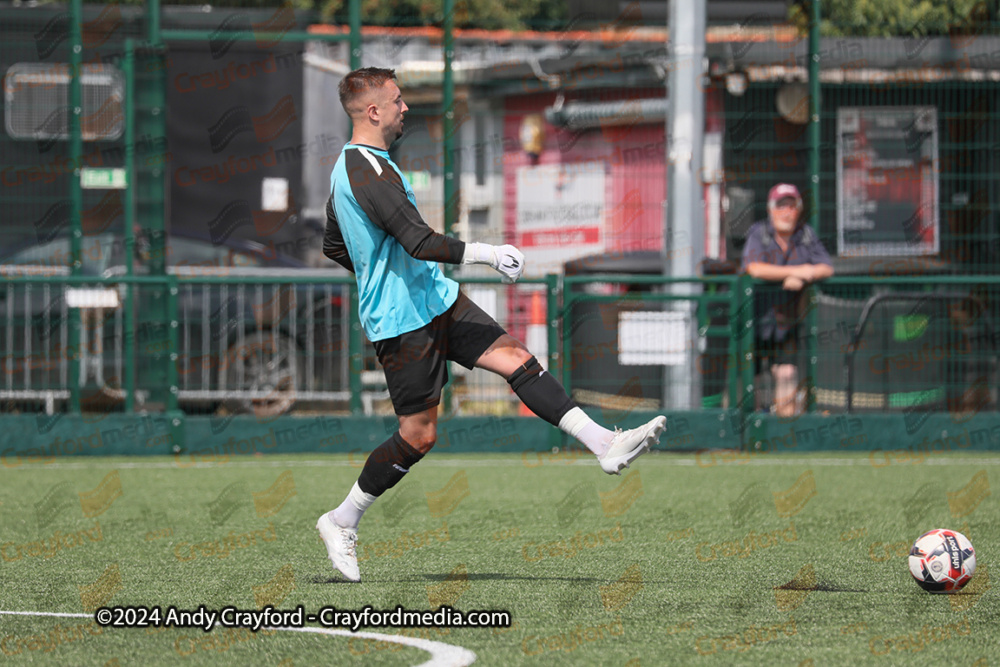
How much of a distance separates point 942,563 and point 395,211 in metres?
2.37

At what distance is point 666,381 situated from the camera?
37.9ft

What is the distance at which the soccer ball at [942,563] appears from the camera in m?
5.26

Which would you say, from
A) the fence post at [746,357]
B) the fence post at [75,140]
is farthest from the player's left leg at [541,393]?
the fence post at [75,140]

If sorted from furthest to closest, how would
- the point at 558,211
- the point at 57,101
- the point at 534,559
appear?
the point at 558,211 → the point at 57,101 → the point at 534,559

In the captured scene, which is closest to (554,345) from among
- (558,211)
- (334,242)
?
(558,211)

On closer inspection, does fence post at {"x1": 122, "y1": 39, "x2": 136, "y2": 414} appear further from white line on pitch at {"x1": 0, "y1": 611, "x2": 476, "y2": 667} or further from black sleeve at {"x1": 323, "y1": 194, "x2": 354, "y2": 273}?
white line on pitch at {"x1": 0, "y1": 611, "x2": 476, "y2": 667}

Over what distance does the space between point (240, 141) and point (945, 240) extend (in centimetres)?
802

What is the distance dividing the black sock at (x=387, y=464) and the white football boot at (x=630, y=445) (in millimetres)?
797

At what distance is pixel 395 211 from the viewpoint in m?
5.50

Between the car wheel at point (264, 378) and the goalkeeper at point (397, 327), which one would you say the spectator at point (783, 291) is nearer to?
the car wheel at point (264, 378)

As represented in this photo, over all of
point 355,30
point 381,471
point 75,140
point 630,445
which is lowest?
point 381,471

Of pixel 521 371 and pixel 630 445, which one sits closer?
pixel 630 445

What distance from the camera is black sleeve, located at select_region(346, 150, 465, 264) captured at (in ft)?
17.8

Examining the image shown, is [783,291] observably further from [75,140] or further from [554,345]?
[75,140]
